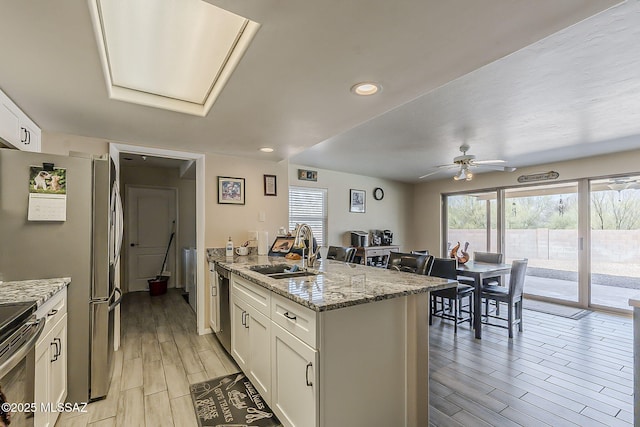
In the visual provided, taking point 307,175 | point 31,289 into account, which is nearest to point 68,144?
point 31,289

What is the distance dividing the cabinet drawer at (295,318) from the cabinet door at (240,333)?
23.2 inches

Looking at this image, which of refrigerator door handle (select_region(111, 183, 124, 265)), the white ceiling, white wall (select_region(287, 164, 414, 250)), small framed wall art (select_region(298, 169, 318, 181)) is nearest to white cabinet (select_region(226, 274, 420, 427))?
the white ceiling

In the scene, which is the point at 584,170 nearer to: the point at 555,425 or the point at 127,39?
the point at 555,425

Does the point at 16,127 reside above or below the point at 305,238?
above

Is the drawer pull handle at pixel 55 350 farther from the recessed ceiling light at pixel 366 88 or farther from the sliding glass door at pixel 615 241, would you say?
the sliding glass door at pixel 615 241

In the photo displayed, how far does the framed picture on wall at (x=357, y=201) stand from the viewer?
20.2 ft

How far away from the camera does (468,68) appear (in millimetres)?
1569

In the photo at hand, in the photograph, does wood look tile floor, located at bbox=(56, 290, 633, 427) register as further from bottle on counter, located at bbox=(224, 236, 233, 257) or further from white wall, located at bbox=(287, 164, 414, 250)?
white wall, located at bbox=(287, 164, 414, 250)

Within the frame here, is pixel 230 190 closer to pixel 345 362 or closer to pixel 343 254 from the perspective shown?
pixel 343 254

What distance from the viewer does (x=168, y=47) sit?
1.67 m

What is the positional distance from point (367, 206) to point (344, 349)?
16.9 ft

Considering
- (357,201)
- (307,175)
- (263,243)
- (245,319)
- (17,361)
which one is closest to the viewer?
(17,361)

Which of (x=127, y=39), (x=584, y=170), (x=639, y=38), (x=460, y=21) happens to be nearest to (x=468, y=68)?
(x=460, y=21)

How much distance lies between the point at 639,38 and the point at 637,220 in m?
3.98
